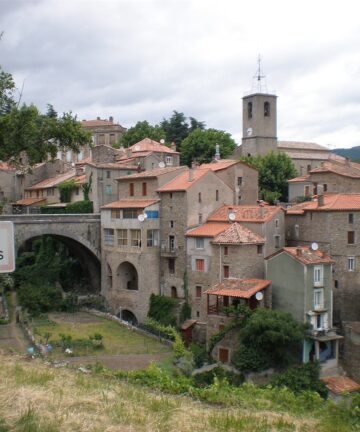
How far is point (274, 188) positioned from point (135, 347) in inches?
1308

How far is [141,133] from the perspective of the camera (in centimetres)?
8406

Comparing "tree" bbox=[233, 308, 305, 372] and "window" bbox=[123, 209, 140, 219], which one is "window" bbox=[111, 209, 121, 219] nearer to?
"window" bbox=[123, 209, 140, 219]

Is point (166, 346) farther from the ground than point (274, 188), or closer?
closer

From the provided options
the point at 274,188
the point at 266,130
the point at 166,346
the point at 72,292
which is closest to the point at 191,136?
the point at 266,130

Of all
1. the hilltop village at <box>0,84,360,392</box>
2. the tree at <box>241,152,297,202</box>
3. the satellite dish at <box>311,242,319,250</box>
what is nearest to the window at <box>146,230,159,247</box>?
the hilltop village at <box>0,84,360,392</box>

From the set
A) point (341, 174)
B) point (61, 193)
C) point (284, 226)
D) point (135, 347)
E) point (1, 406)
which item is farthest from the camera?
point (61, 193)

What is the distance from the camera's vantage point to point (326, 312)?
124ft

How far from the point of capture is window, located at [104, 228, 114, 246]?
159 feet

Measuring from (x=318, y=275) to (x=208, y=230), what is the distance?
333 inches

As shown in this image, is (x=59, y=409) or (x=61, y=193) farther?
(x=61, y=193)

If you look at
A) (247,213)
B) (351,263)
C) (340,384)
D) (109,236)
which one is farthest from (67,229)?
(340,384)

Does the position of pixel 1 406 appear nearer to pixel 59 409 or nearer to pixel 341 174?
pixel 59 409

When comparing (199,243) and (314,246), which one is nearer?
(314,246)

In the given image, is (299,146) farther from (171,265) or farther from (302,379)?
(302,379)
